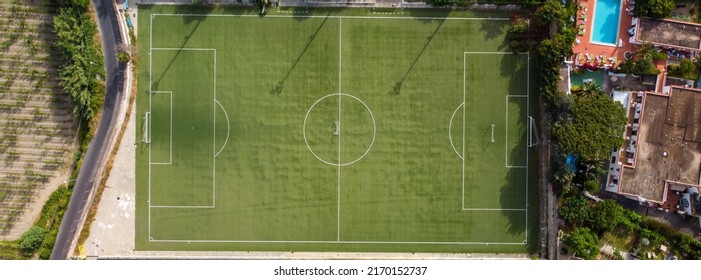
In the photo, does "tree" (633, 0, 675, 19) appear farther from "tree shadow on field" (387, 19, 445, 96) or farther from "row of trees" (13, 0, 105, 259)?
"row of trees" (13, 0, 105, 259)

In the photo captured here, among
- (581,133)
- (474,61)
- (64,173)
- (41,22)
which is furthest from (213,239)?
(581,133)

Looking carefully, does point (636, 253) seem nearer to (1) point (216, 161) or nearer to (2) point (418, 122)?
(2) point (418, 122)

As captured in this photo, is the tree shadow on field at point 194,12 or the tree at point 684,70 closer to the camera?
the tree at point 684,70

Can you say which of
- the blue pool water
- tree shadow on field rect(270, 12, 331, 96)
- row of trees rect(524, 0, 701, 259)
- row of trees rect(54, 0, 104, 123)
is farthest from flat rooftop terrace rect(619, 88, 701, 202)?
row of trees rect(54, 0, 104, 123)

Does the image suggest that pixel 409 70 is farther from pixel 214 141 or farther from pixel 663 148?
pixel 663 148

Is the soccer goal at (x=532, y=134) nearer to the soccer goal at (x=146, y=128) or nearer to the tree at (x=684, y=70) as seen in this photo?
the tree at (x=684, y=70)

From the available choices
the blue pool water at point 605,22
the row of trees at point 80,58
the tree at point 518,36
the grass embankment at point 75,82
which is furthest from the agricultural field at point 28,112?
the blue pool water at point 605,22
